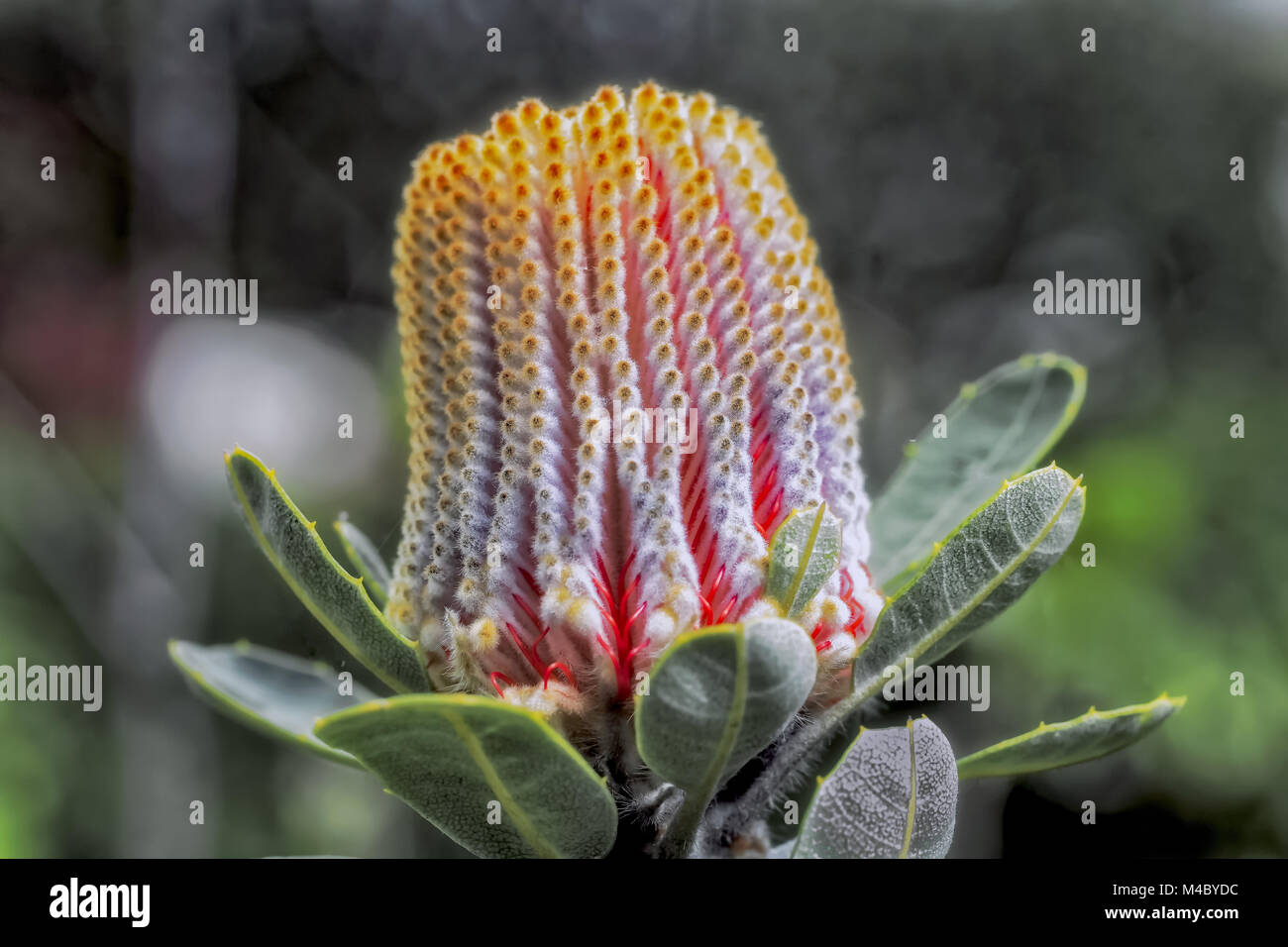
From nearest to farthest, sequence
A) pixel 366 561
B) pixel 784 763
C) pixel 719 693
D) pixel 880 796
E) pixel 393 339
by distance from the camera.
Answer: pixel 719 693, pixel 880 796, pixel 784 763, pixel 366 561, pixel 393 339

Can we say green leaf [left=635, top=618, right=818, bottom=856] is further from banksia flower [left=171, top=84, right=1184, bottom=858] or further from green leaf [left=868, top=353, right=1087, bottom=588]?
green leaf [left=868, top=353, right=1087, bottom=588]

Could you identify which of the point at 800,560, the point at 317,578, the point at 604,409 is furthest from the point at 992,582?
the point at 317,578

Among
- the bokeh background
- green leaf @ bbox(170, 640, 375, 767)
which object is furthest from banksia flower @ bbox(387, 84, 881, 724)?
the bokeh background

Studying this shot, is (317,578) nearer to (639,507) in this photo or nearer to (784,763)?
(639,507)

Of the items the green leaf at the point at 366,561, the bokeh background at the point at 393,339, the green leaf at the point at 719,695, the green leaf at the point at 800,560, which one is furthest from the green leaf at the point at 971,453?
the bokeh background at the point at 393,339

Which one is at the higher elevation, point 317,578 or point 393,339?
point 393,339
